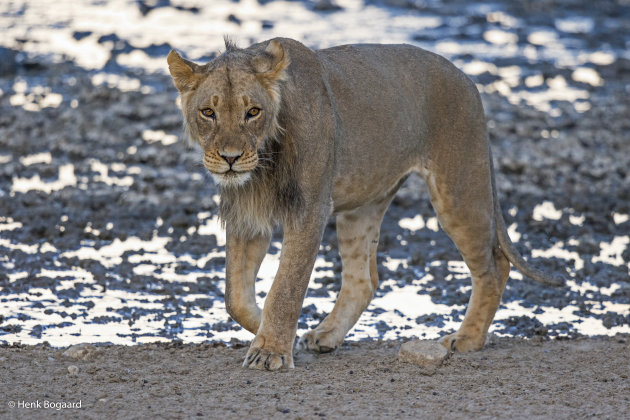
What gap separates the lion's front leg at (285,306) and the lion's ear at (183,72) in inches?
33.5

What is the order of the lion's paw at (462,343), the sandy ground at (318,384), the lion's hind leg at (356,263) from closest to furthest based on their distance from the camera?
1. the sandy ground at (318,384)
2. the lion's paw at (462,343)
3. the lion's hind leg at (356,263)

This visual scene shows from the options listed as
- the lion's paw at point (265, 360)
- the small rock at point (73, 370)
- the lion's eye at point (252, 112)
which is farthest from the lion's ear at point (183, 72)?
the small rock at point (73, 370)

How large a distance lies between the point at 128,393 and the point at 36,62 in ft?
32.4

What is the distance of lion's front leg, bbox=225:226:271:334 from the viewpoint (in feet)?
18.9

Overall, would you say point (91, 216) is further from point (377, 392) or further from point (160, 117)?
point (377, 392)

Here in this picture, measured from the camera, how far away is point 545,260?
321 inches

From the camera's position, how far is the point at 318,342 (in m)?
6.13

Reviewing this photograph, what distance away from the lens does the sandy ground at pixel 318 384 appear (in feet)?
16.1

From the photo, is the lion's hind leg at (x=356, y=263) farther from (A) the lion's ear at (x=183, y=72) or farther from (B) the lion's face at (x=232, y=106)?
(A) the lion's ear at (x=183, y=72)

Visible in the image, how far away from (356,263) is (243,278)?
1005 millimetres

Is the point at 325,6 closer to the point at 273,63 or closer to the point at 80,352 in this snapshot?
the point at 273,63

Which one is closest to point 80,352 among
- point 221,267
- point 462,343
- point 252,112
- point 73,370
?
point 73,370

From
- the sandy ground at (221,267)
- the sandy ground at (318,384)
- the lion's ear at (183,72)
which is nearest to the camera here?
the sandy ground at (318,384)

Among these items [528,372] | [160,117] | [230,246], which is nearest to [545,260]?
[528,372]
